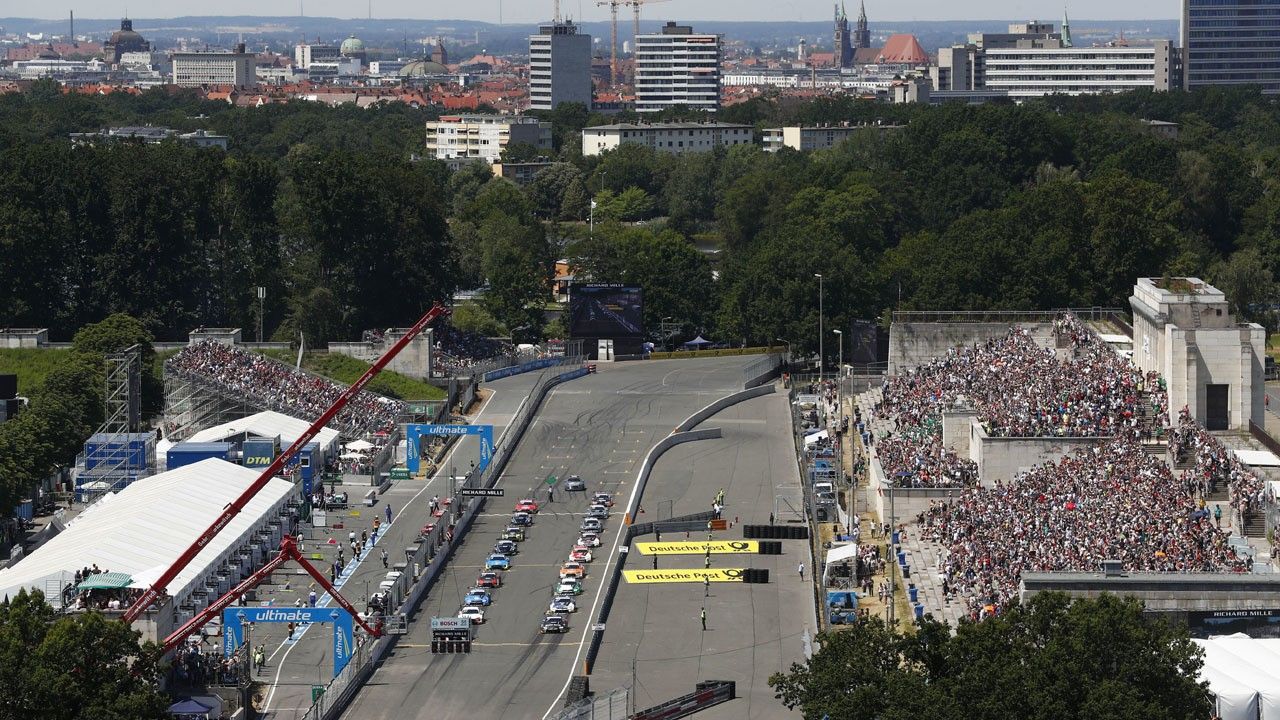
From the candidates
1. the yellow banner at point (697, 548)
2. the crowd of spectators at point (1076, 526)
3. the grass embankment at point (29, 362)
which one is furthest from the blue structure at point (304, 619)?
the grass embankment at point (29, 362)

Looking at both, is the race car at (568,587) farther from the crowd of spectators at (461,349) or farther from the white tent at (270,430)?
the crowd of spectators at (461,349)

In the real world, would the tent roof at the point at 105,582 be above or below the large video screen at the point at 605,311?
below

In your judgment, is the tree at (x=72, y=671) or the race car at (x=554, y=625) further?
the race car at (x=554, y=625)

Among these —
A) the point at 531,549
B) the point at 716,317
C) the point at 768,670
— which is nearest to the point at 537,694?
the point at 768,670

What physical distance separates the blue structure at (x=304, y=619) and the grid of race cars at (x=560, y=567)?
531 centimetres

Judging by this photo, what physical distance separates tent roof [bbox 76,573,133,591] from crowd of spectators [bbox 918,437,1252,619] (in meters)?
23.3

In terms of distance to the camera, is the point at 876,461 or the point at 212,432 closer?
the point at 876,461

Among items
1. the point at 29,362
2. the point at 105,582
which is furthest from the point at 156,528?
the point at 29,362

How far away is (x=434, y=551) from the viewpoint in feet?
250

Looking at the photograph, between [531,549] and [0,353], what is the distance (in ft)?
131

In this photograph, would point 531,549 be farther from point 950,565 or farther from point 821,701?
point 821,701

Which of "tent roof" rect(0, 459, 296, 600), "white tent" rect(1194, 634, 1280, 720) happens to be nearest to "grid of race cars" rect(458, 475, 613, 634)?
"tent roof" rect(0, 459, 296, 600)

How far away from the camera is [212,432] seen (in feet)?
296

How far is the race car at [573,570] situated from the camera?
73875 millimetres
